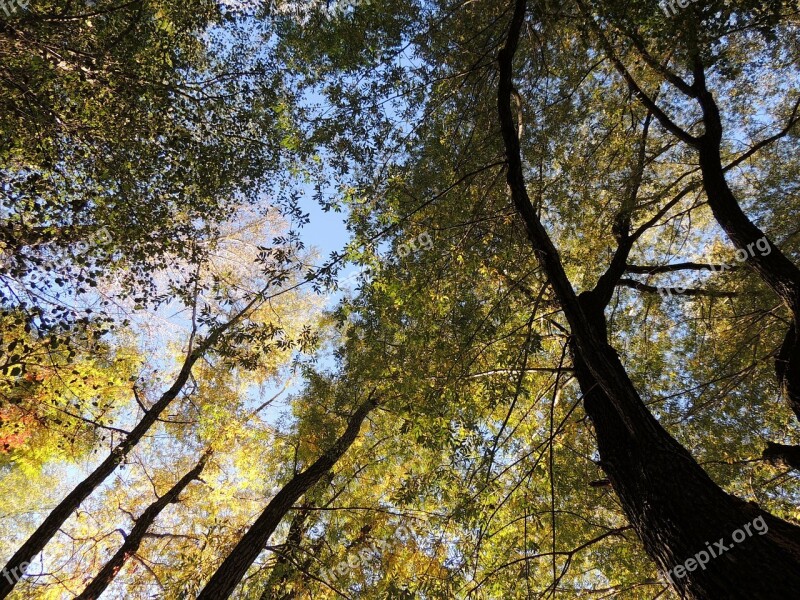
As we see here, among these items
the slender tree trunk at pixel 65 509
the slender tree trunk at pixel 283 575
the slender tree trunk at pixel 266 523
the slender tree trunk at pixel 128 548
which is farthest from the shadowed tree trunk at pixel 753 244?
the slender tree trunk at pixel 128 548

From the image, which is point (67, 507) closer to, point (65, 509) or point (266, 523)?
point (65, 509)

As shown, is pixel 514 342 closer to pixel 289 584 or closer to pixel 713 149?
pixel 713 149

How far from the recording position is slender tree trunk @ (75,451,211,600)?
7424mm

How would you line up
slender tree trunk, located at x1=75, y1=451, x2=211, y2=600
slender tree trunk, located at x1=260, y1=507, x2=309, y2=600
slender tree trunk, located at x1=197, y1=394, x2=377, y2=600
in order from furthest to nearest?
slender tree trunk, located at x1=75, y1=451, x2=211, y2=600
slender tree trunk, located at x1=260, y1=507, x2=309, y2=600
slender tree trunk, located at x1=197, y1=394, x2=377, y2=600

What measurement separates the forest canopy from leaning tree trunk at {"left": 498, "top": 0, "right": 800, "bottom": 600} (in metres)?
0.03

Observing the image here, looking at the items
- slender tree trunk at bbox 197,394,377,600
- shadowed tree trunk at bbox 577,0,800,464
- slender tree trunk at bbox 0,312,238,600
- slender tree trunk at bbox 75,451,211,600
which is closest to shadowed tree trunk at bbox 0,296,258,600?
slender tree trunk at bbox 0,312,238,600

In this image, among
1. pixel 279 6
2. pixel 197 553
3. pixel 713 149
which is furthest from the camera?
pixel 197 553

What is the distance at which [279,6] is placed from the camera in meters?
6.05

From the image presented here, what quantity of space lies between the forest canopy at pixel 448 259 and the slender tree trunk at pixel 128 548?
0.06 meters

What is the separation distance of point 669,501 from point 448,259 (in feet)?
11.4

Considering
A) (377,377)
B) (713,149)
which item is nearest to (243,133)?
(377,377)

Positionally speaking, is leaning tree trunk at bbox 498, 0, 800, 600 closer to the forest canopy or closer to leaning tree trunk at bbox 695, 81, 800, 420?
the forest canopy

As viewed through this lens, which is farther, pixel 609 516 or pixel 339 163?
pixel 609 516

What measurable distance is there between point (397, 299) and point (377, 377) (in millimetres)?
1158
